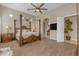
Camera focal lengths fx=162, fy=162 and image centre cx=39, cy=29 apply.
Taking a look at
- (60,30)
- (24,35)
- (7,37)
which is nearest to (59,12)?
(60,30)

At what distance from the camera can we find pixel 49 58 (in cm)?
299

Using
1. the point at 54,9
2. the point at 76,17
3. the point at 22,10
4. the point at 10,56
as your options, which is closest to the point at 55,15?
the point at 54,9

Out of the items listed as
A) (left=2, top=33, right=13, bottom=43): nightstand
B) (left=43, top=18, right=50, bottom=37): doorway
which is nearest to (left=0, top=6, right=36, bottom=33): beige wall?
(left=2, top=33, right=13, bottom=43): nightstand

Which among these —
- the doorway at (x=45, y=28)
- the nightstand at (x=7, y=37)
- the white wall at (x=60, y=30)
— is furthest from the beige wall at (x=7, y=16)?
the white wall at (x=60, y=30)

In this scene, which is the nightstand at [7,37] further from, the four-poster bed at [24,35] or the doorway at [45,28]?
the doorway at [45,28]

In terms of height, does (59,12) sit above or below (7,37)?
above

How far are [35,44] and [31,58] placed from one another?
28 cm

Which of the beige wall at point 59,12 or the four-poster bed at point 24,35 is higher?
the beige wall at point 59,12

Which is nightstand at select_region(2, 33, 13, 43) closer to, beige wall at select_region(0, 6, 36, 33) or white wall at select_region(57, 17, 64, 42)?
beige wall at select_region(0, 6, 36, 33)

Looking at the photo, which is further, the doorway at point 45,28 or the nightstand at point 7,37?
the doorway at point 45,28

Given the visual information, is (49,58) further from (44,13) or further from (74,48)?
(44,13)

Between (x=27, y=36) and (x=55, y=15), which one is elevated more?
(x=55, y=15)

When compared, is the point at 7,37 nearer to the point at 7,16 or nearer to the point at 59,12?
the point at 7,16

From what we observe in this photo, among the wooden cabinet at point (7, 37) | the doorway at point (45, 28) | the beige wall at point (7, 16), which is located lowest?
the wooden cabinet at point (7, 37)
